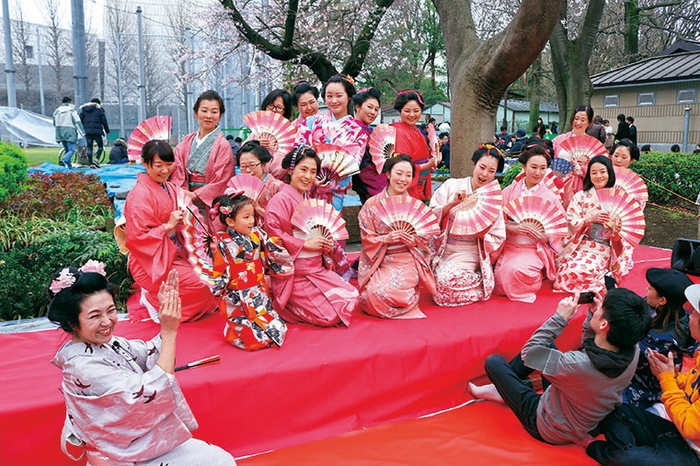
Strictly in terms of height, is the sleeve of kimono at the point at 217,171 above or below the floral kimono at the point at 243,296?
above

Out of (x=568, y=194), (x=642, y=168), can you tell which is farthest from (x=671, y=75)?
(x=568, y=194)

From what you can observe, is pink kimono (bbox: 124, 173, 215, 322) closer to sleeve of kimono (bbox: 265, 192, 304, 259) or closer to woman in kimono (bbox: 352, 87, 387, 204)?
sleeve of kimono (bbox: 265, 192, 304, 259)

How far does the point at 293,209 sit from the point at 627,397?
8.43 feet

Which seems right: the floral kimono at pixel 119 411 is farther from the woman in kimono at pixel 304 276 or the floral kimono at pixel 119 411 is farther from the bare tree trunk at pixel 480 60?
the bare tree trunk at pixel 480 60

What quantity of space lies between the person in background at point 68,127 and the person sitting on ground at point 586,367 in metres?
13.1

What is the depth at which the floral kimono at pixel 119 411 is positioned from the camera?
7.52 ft

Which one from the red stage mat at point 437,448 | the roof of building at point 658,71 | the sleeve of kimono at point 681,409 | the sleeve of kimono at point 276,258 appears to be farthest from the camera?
the roof of building at point 658,71

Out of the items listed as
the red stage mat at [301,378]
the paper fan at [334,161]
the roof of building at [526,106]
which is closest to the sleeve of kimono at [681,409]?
the red stage mat at [301,378]

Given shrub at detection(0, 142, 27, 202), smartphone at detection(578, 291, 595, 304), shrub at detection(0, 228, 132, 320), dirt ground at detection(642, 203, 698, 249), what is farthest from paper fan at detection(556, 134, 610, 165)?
shrub at detection(0, 142, 27, 202)

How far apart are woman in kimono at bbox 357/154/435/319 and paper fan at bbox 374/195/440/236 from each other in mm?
48

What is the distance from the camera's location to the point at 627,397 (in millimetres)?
3502

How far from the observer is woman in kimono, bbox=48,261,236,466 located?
2.30 meters

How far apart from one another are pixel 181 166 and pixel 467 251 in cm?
250

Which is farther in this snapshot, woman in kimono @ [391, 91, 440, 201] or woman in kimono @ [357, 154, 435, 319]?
woman in kimono @ [391, 91, 440, 201]
